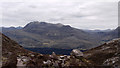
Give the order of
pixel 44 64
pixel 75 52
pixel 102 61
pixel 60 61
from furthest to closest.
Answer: pixel 75 52, pixel 102 61, pixel 60 61, pixel 44 64

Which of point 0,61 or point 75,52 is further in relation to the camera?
point 75,52

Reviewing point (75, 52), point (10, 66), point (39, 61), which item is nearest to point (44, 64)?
point (39, 61)

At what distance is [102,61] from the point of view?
30047 mm

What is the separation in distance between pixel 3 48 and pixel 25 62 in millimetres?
9829

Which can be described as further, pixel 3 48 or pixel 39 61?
pixel 3 48

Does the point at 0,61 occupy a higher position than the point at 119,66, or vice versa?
the point at 0,61

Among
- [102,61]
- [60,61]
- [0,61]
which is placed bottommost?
[102,61]

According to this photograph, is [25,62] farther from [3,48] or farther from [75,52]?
[75,52]

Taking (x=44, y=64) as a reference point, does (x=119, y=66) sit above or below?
below

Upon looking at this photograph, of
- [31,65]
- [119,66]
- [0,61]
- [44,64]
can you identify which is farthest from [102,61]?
[0,61]

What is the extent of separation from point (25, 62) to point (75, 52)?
579 inches

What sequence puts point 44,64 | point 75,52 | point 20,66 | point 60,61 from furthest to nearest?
point 75,52, point 60,61, point 44,64, point 20,66

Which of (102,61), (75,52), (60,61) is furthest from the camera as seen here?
(75,52)

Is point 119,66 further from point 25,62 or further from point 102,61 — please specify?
point 25,62
